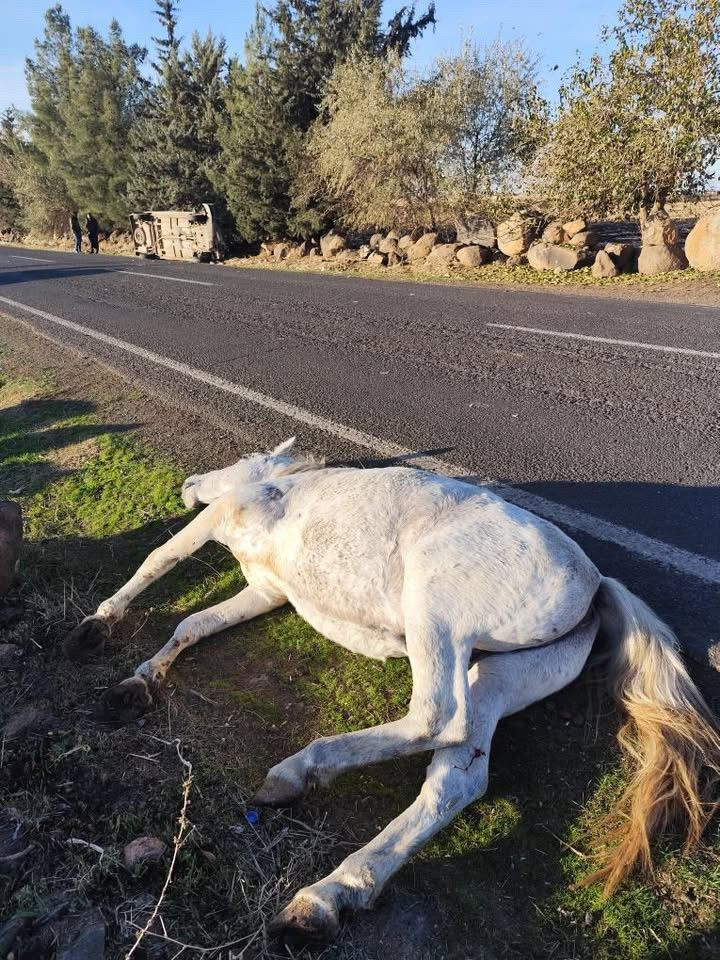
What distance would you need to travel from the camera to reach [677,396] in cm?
512

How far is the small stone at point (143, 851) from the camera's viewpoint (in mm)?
1823

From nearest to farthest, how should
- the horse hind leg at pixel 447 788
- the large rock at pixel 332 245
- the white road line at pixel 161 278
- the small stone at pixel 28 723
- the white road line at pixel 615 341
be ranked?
the horse hind leg at pixel 447 788 < the small stone at pixel 28 723 < the white road line at pixel 615 341 < the white road line at pixel 161 278 < the large rock at pixel 332 245

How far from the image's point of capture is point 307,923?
164cm

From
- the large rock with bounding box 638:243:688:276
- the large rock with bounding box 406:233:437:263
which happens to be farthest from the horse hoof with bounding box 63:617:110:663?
the large rock with bounding box 406:233:437:263

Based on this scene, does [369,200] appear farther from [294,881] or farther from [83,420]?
[294,881]

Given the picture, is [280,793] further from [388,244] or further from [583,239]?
[388,244]

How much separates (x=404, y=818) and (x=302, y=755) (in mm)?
362

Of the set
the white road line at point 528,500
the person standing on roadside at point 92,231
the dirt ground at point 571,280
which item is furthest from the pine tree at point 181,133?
the white road line at point 528,500

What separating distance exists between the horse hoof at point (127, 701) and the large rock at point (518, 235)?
16.1m

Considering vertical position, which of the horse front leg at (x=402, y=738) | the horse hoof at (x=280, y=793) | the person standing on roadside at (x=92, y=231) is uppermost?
the person standing on roadside at (x=92, y=231)

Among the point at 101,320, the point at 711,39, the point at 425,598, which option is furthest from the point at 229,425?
the point at 711,39

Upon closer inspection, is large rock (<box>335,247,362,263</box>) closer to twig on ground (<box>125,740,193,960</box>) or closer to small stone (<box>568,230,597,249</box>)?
small stone (<box>568,230,597,249</box>)

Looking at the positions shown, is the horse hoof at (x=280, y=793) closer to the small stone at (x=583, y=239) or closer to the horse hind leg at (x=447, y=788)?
the horse hind leg at (x=447, y=788)

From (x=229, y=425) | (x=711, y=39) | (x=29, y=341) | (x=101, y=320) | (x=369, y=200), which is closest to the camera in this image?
(x=229, y=425)
